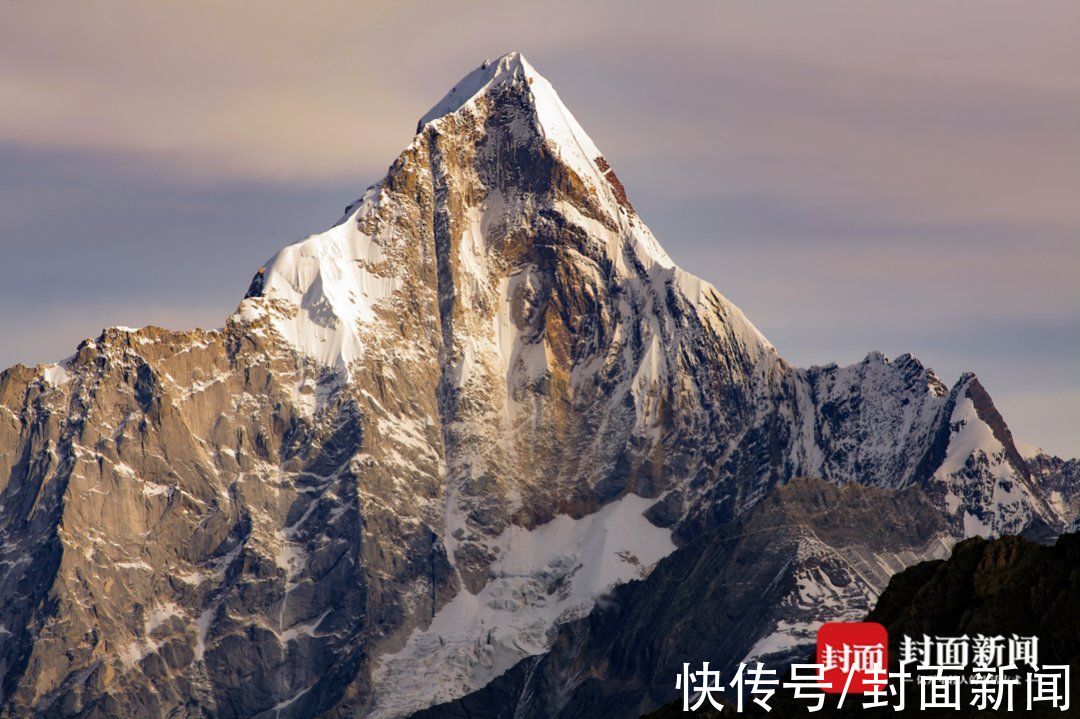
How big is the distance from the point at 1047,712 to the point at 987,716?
13.6 feet

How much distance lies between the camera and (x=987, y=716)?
→ 200m

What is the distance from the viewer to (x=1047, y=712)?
652ft
